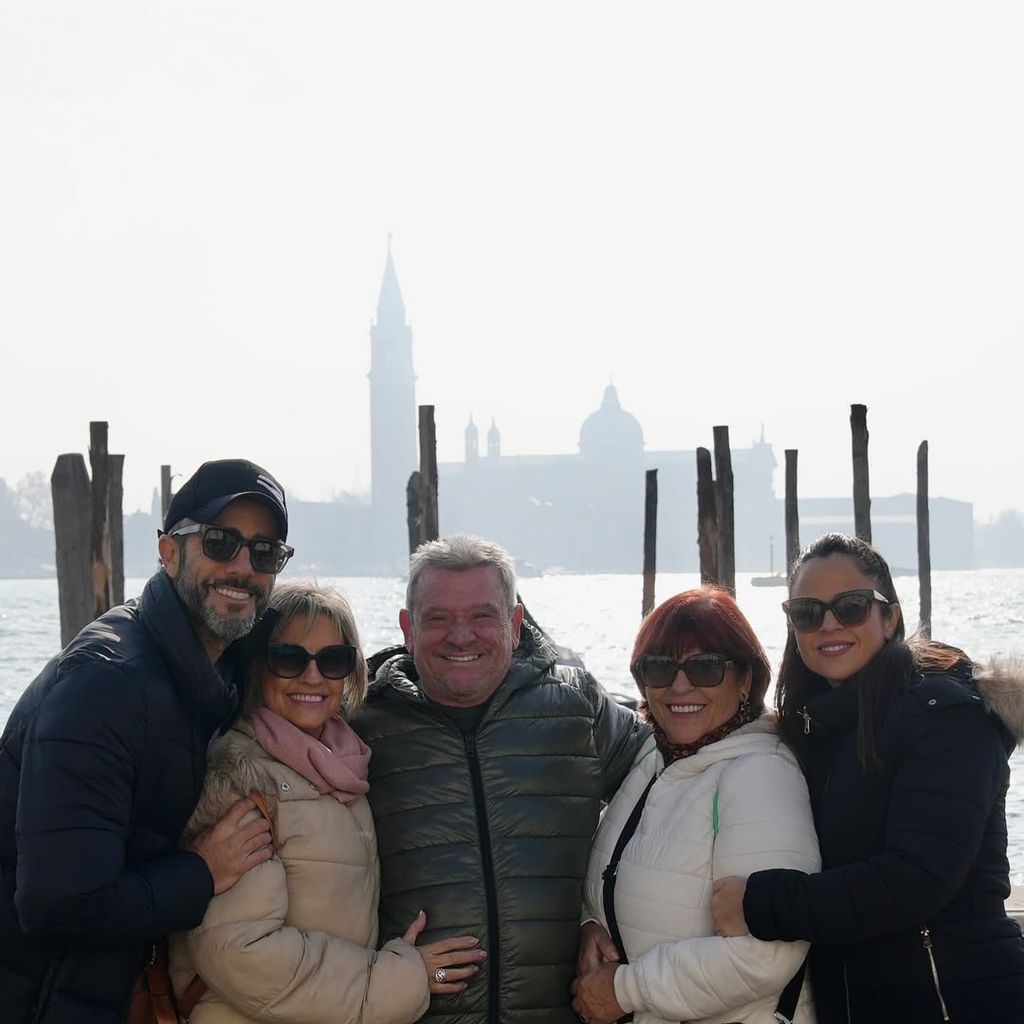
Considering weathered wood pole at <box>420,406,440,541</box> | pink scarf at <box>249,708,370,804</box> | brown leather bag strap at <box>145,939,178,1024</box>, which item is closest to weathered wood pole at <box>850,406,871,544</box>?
weathered wood pole at <box>420,406,440,541</box>

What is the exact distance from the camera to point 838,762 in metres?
2.11

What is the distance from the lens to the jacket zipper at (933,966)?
198 cm

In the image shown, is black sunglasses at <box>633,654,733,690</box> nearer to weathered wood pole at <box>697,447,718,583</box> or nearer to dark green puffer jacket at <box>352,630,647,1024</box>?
dark green puffer jacket at <box>352,630,647,1024</box>

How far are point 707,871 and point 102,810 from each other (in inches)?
33.3

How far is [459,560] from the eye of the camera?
2359 mm

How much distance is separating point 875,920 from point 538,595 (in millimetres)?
63296

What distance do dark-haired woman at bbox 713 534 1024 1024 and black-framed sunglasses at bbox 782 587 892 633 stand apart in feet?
0.26

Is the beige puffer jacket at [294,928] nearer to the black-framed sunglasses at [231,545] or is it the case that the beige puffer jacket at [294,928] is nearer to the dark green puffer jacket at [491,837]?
the dark green puffer jacket at [491,837]

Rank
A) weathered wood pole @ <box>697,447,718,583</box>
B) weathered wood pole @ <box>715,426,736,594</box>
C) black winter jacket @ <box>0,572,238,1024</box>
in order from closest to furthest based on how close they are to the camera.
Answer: black winter jacket @ <box>0,572,238,1024</box> → weathered wood pole @ <box>697,447,718,583</box> → weathered wood pole @ <box>715,426,736,594</box>

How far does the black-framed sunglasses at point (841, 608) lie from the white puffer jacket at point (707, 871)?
18 centimetres

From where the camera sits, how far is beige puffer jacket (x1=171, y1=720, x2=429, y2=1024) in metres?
2.00

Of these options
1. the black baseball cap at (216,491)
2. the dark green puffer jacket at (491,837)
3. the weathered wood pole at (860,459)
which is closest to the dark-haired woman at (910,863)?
the dark green puffer jacket at (491,837)

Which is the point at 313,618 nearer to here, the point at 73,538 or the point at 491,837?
the point at 491,837

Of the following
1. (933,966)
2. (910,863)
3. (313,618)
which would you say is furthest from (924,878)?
(313,618)
